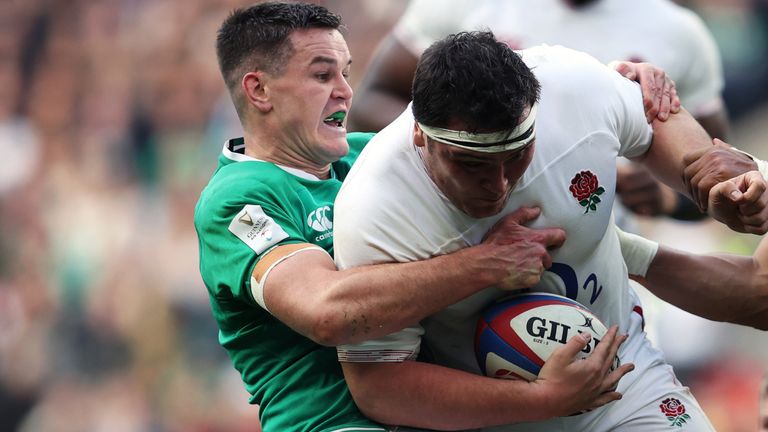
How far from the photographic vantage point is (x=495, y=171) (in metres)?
3.22

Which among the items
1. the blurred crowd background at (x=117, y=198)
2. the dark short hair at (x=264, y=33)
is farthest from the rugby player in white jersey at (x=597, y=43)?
the dark short hair at (x=264, y=33)

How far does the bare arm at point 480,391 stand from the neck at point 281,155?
2.53 ft

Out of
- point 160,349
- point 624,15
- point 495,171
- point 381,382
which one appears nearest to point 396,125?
point 495,171

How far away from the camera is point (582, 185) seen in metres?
3.53

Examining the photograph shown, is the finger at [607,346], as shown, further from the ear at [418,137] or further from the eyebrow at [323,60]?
the eyebrow at [323,60]

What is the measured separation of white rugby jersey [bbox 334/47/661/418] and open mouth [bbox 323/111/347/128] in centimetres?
41

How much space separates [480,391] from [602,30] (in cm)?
273

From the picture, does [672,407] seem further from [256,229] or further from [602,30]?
[602,30]

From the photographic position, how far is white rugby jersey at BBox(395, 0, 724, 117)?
566cm

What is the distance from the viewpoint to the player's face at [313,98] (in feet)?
13.0

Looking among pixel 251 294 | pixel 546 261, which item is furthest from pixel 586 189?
pixel 251 294

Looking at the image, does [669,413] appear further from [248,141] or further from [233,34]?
[233,34]

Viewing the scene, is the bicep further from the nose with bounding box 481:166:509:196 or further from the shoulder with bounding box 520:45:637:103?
the shoulder with bounding box 520:45:637:103

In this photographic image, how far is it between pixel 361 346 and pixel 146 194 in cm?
480
